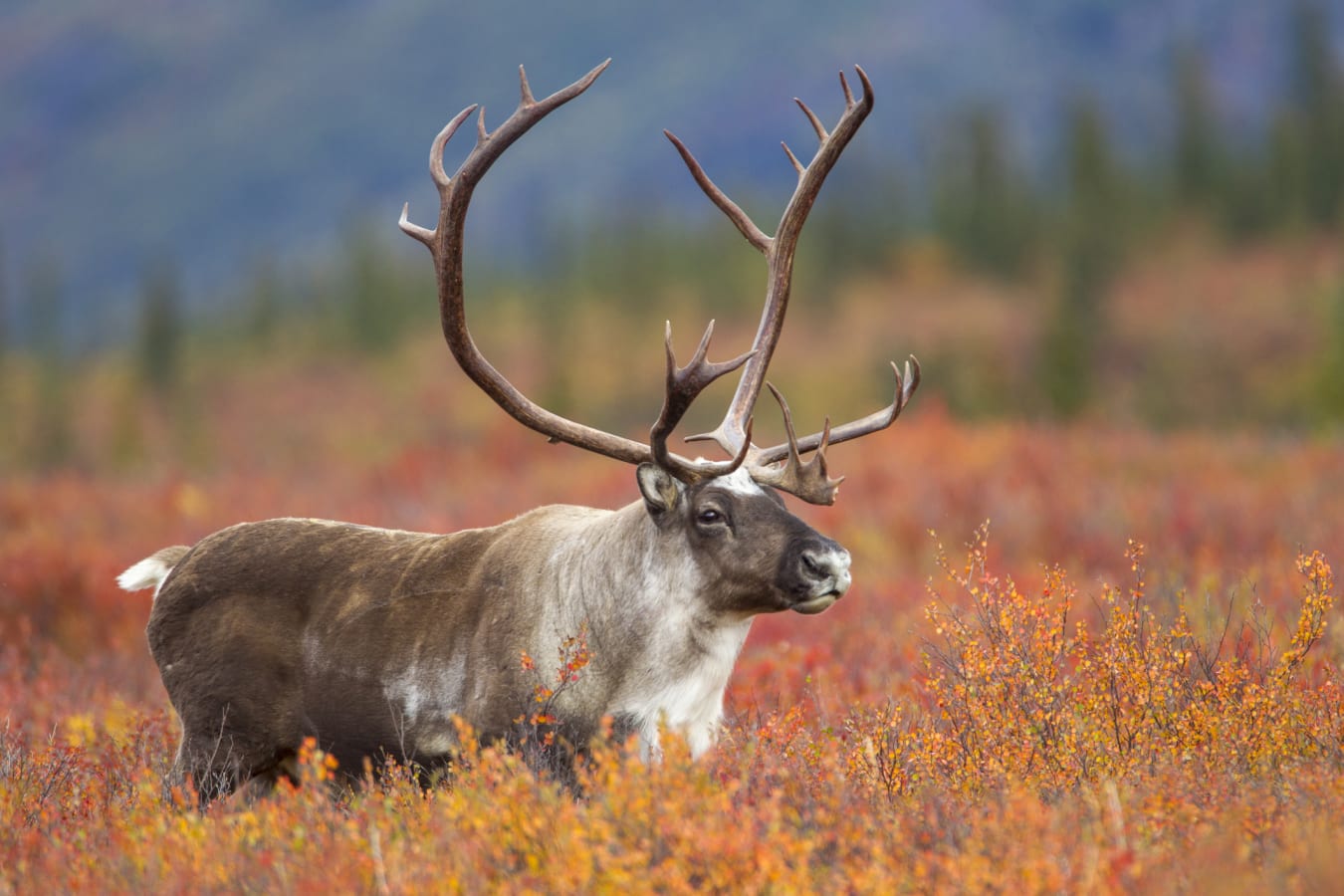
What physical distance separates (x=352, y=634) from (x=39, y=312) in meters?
91.1

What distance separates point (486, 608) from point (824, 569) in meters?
1.40

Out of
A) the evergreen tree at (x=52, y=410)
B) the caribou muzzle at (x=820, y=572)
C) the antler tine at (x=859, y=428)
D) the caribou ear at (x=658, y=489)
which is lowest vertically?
the evergreen tree at (x=52, y=410)

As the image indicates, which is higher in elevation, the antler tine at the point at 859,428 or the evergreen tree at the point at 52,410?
the antler tine at the point at 859,428

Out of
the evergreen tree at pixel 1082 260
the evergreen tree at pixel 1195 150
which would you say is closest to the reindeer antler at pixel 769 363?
the evergreen tree at pixel 1082 260

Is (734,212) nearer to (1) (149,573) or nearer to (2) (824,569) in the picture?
(2) (824,569)

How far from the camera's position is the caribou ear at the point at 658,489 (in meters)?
5.54

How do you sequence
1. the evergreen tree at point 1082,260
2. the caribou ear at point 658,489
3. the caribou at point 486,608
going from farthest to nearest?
the evergreen tree at point 1082,260, the caribou ear at point 658,489, the caribou at point 486,608

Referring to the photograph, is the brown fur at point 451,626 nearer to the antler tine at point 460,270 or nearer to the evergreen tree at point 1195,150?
the antler tine at point 460,270

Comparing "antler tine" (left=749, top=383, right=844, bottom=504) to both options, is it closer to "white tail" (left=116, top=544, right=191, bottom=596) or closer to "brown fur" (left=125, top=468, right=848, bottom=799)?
"brown fur" (left=125, top=468, right=848, bottom=799)

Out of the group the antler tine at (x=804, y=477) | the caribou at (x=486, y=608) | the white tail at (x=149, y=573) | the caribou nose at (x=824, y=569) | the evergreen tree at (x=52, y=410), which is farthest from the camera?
the evergreen tree at (x=52, y=410)

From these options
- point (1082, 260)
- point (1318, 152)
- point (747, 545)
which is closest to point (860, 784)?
point (747, 545)

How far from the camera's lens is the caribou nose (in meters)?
5.26

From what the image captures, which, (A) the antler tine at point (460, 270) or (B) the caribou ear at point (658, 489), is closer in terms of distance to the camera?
(B) the caribou ear at point (658, 489)

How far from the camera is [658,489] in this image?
219 inches
